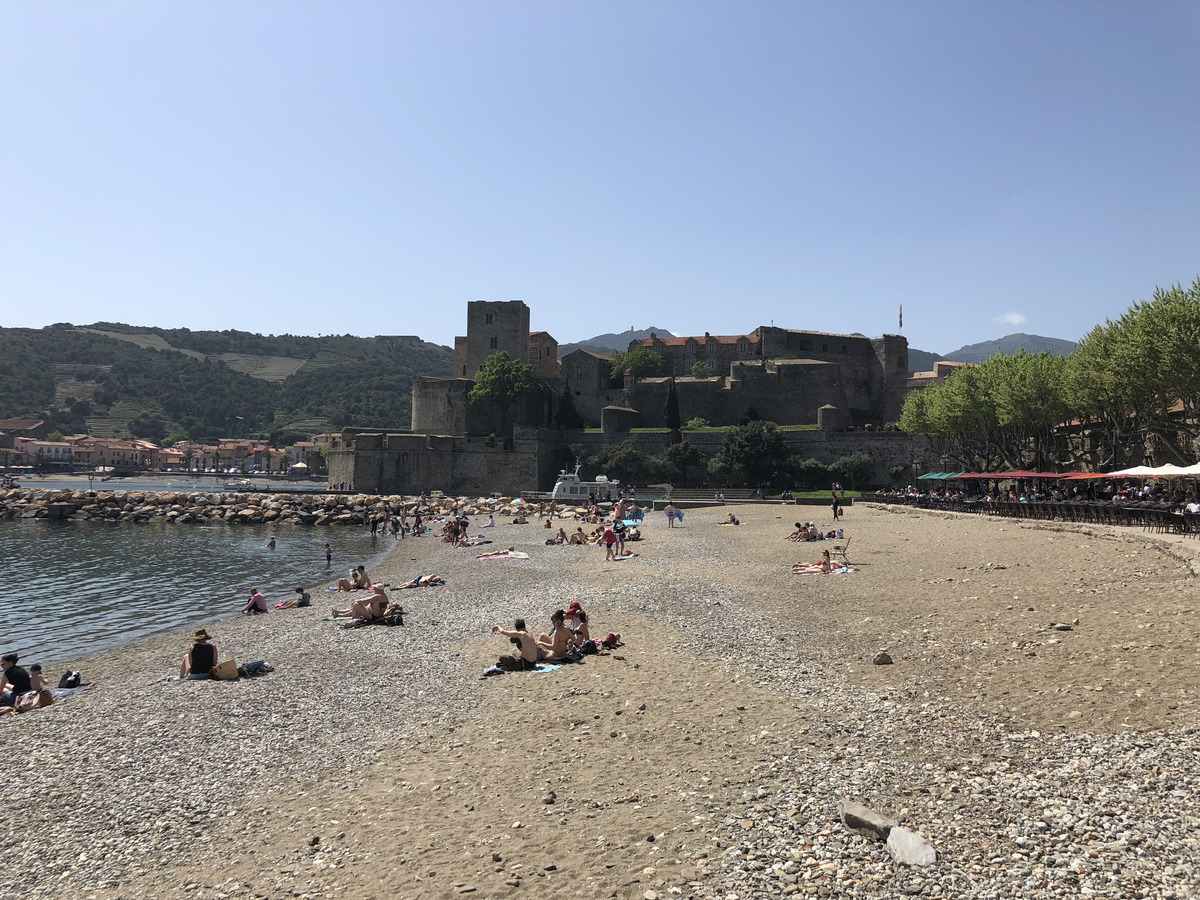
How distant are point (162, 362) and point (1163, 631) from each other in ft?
716

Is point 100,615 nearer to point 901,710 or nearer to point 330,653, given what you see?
point 330,653

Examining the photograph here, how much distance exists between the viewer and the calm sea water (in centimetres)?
1711

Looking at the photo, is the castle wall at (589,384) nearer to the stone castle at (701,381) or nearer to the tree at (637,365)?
the stone castle at (701,381)

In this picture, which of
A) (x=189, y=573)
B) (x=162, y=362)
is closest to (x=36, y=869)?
(x=189, y=573)

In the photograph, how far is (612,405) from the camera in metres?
67.8

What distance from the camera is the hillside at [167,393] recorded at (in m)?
158

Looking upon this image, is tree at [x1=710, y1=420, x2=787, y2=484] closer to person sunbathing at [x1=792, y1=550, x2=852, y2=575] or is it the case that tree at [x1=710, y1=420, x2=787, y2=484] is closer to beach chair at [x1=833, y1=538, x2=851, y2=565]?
beach chair at [x1=833, y1=538, x2=851, y2=565]

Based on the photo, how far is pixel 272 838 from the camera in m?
6.21

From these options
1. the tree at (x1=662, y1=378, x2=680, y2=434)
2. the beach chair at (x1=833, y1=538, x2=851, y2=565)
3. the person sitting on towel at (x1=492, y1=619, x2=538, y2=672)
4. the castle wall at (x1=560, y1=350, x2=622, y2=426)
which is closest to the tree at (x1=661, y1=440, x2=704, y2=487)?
the tree at (x1=662, y1=378, x2=680, y2=434)

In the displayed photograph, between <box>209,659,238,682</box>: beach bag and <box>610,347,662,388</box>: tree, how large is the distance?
59128 millimetres

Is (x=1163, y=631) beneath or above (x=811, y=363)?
beneath

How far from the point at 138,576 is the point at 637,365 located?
5072 centimetres

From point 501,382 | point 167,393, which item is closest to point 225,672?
point 501,382

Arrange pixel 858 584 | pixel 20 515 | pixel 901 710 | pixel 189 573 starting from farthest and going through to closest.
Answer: pixel 20 515 → pixel 189 573 → pixel 858 584 → pixel 901 710
